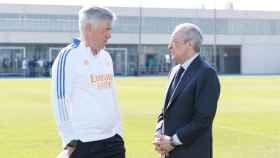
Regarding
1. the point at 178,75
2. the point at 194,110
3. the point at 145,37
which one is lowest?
the point at 194,110

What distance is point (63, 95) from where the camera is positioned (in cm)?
512

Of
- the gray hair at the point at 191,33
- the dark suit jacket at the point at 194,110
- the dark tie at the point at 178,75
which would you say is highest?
the gray hair at the point at 191,33

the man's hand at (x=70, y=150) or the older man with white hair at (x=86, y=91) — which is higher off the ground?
the older man with white hair at (x=86, y=91)

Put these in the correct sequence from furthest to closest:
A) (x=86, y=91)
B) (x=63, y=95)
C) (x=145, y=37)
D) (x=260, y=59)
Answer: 1. (x=260, y=59)
2. (x=145, y=37)
3. (x=86, y=91)
4. (x=63, y=95)

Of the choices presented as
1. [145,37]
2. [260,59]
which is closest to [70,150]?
[145,37]

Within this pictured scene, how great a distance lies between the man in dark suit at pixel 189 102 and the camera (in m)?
5.37

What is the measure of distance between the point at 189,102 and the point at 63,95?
105 centimetres

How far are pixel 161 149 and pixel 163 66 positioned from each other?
70.2m

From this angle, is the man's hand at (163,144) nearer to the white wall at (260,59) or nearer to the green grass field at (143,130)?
the green grass field at (143,130)

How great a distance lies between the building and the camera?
230ft

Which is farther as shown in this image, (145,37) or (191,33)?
(145,37)

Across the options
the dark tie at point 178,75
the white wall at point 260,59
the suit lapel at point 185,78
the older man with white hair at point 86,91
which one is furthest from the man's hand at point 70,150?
the white wall at point 260,59

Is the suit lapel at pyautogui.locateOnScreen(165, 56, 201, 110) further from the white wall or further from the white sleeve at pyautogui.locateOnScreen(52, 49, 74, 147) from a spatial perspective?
the white wall

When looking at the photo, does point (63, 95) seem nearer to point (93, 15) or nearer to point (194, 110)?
point (93, 15)
